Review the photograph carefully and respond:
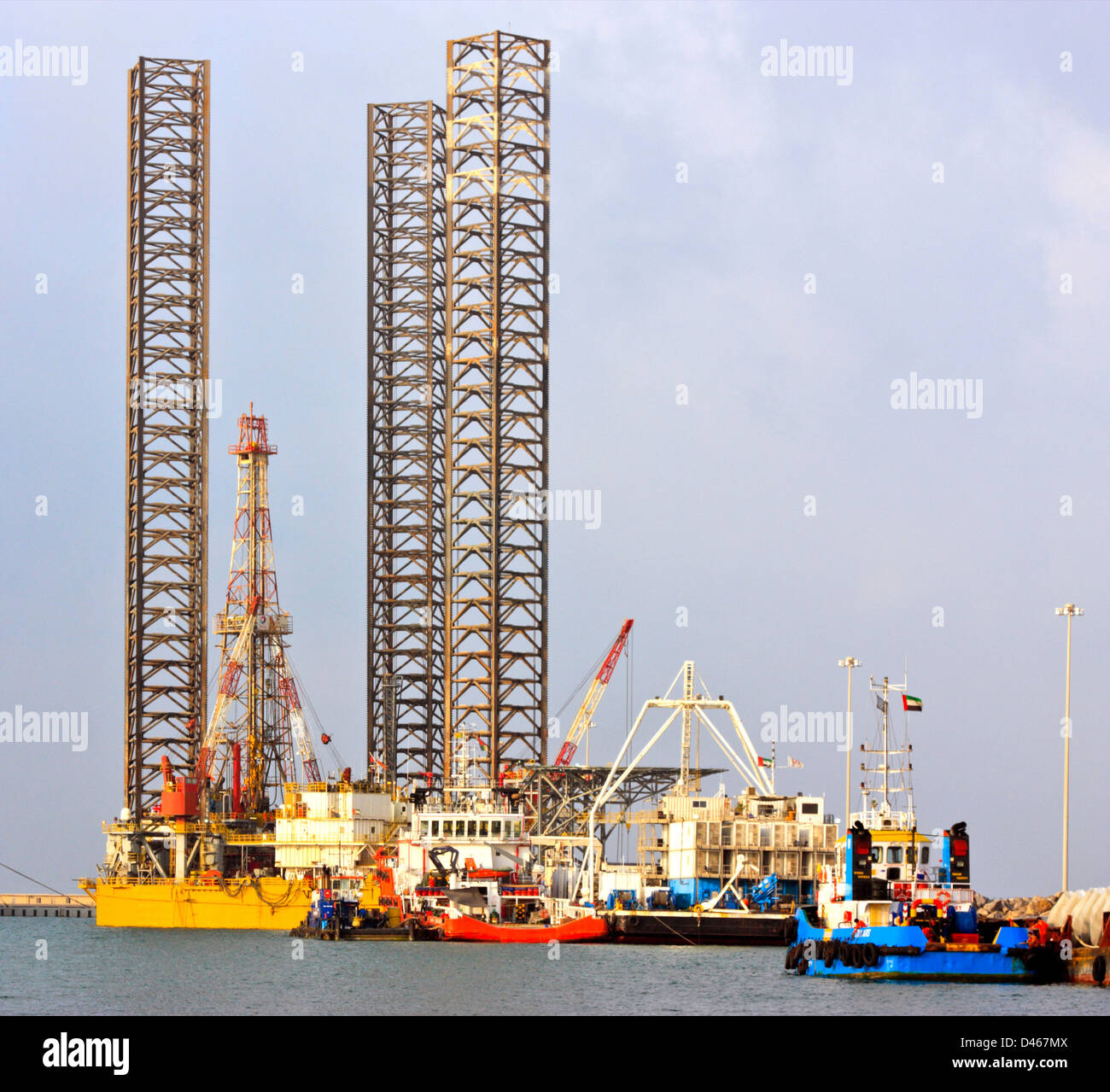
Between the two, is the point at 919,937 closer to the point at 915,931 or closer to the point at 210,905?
the point at 915,931

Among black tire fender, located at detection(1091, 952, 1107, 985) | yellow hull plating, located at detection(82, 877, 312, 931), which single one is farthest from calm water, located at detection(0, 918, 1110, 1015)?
yellow hull plating, located at detection(82, 877, 312, 931)

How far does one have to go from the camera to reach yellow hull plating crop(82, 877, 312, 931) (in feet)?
251

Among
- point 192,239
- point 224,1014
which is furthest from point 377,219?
point 224,1014

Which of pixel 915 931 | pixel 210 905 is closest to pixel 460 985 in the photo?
pixel 915 931

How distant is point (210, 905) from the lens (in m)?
78.3

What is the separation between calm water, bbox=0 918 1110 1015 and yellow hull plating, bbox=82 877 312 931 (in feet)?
31.9

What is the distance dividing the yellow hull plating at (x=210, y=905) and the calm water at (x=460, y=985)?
973 cm

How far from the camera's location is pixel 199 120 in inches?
3231

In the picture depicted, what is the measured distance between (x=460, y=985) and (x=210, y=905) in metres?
34.0

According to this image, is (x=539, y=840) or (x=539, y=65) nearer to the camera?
(x=539, y=840)

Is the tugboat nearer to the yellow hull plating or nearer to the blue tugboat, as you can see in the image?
the blue tugboat

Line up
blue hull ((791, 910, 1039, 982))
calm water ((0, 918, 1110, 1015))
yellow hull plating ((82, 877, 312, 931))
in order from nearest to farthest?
calm water ((0, 918, 1110, 1015)) < blue hull ((791, 910, 1039, 982)) < yellow hull plating ((82, 877, 312, 931))

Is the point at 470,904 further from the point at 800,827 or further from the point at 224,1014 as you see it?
the point at 224,1014
